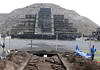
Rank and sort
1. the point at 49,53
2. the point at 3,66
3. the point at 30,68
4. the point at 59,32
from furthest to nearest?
the point at 59,32 < the point at 49,53 < the point at 30,68 < the point at 3,66

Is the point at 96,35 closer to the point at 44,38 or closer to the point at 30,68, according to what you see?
the point at 44,38

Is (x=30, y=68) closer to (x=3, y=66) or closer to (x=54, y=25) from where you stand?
(x=3, y=66)

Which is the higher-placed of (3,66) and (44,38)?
(3,66)

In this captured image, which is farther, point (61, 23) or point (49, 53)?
point (61, 23)

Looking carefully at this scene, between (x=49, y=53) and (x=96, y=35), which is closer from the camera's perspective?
(x=49, y=53)

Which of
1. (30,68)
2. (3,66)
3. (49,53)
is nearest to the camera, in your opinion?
(3,66)

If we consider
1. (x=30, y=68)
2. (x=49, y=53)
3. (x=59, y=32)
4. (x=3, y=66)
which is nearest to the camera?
Answer: (x=3, y=66)

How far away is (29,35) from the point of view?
192 m

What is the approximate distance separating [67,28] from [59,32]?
704 cm

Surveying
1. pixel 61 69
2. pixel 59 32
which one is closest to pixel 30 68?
pixel 61 69

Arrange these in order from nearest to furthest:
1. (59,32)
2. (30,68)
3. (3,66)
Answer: (3,66) → (30,68) → (59,32)

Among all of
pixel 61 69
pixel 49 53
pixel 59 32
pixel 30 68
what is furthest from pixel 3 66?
pixel 59 32

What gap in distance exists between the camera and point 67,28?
633 feet

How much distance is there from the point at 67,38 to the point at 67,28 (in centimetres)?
765
